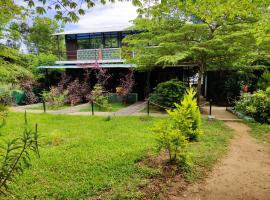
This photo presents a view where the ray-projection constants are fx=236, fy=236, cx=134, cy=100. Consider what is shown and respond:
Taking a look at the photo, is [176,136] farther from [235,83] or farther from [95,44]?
[95,44]

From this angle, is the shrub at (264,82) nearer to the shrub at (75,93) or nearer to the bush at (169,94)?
the bush at (169,94)

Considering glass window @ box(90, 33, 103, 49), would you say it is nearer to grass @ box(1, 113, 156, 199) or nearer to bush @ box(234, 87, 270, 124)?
grass @ box(1, 113, 156, 199)

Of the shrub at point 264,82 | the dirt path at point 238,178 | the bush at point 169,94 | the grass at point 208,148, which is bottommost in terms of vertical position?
the dirt path at point 238,178

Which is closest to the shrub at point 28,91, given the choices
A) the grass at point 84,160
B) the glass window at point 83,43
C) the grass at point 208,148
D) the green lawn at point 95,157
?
the glass window at point 83,43

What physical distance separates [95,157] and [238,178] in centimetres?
329

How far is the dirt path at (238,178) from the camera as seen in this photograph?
4.23 meters

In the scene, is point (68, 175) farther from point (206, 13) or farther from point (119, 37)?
point (119, 37)

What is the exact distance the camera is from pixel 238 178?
491cm

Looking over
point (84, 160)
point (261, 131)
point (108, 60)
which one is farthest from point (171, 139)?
point (108, 60)

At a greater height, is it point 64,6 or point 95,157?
point 64,6

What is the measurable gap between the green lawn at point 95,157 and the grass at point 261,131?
0.99 metres

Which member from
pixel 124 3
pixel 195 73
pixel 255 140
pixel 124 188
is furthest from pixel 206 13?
pixel 195 73

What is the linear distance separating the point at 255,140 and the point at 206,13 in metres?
4.43

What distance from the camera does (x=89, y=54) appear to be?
20.4m
